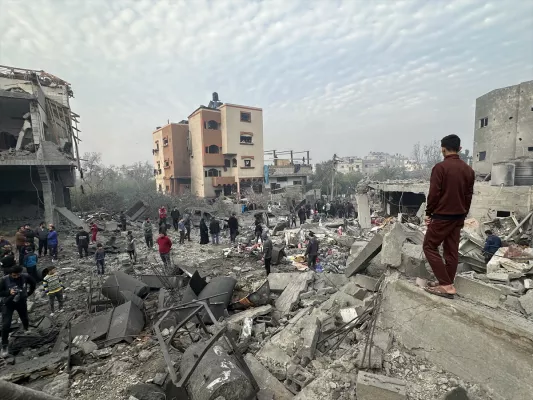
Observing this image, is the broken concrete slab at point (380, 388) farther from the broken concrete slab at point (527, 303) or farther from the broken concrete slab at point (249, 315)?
the broken concrete slab at point (249, 315)

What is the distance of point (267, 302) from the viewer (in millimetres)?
5676

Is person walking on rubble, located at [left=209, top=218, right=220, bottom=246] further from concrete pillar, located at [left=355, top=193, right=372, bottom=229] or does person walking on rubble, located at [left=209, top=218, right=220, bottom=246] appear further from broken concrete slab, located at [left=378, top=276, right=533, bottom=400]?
broken concrete slab, located at [left=378, top=276, right=533, bottom=400]

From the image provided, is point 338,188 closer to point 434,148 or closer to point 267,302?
point 267,302

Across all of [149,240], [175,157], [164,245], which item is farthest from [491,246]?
[175,157]

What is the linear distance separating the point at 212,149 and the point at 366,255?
1044 inches

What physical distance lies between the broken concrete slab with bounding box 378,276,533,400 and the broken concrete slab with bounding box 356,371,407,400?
56 cm

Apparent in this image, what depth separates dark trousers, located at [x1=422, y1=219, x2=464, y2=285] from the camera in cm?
263

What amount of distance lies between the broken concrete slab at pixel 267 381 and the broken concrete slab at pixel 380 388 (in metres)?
0.96

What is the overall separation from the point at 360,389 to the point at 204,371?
1.47m

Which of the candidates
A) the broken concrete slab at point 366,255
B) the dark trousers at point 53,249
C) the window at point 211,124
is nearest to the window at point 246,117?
the window at point 211,124

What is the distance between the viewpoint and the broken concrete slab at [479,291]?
104 inches

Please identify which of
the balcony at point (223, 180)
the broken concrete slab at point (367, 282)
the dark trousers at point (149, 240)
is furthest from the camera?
the balcony at point (223, 180)

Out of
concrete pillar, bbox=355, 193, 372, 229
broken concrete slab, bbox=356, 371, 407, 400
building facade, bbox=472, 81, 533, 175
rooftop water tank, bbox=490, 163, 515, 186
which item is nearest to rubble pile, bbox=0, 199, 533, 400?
broken concrete slab, bbox=356, 371, 407, 400

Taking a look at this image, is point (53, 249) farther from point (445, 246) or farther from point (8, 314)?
point (445, 246)
